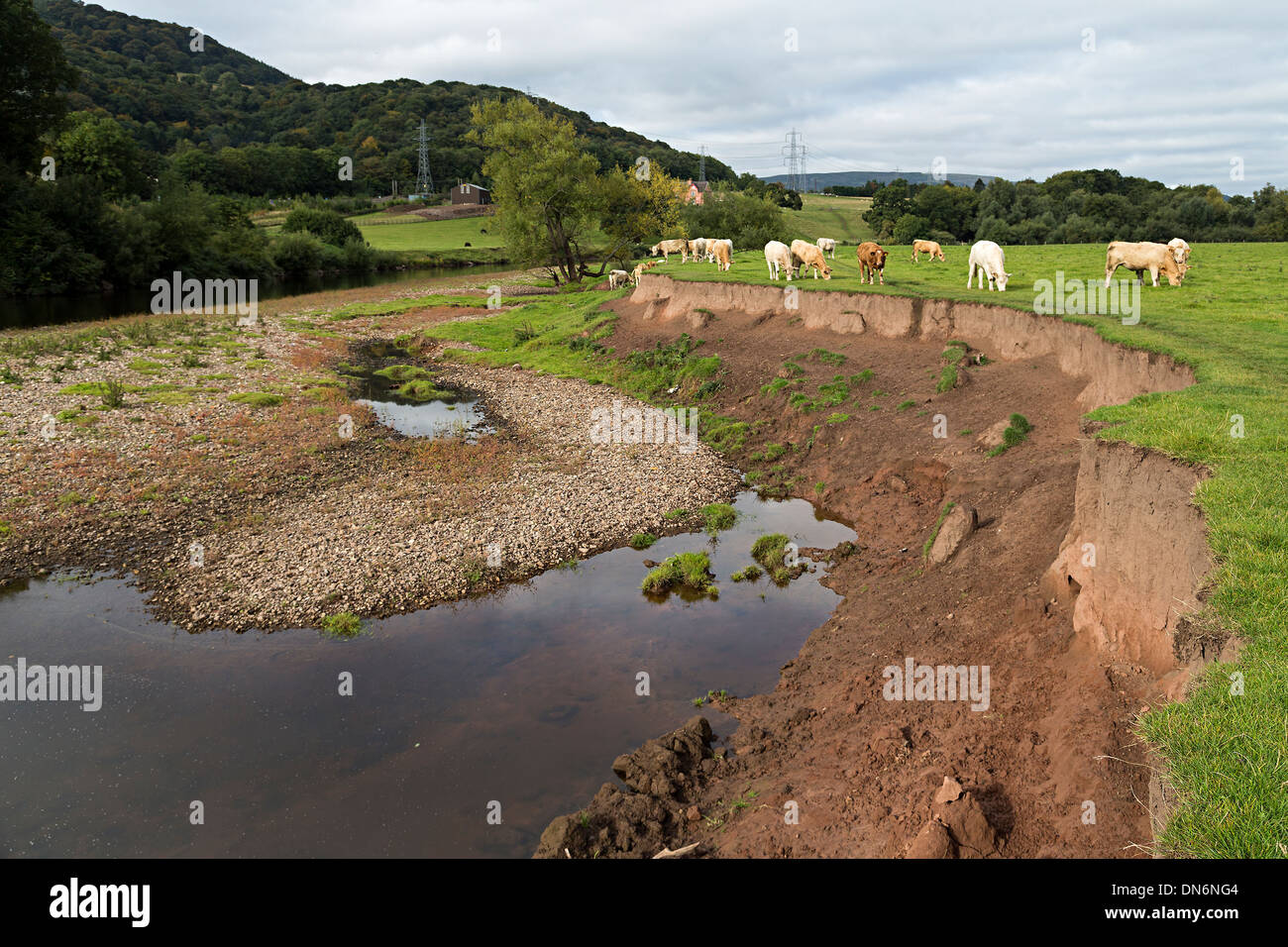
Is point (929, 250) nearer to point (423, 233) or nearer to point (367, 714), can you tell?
point (367, 714)

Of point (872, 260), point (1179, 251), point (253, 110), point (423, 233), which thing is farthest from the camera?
point (253, 110)

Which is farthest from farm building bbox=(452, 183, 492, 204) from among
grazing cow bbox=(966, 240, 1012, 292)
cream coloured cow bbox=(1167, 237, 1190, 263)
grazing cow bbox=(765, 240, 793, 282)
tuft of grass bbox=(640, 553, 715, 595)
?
tuft of grass bbox=(640, 553, 715, 595)

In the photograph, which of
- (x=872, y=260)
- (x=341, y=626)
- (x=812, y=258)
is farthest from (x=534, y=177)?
(x=341, y=626)

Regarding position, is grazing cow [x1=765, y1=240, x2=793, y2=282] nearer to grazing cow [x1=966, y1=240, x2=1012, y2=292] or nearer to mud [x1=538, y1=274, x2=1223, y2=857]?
grazing cow [x1=966, y1=240, x2=1012, y2=292]

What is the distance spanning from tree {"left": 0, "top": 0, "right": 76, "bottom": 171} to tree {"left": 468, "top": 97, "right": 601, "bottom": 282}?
103 feet

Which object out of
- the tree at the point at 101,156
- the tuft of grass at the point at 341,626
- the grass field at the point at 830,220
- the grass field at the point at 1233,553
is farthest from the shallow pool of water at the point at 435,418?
the tree at the point at 101,156

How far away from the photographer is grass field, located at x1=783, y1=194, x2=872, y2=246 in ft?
266

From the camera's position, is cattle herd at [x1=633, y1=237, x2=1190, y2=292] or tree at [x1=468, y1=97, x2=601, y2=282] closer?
cattle herd at [x1=633, y1=237, x2=1190, y2=292]

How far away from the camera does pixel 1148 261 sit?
2330cm

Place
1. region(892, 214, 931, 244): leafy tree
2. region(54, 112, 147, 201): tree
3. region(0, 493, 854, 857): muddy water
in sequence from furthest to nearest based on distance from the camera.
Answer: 1. region(54, 112, 147, 201): tree
2. region(892, 214, 931, 244): leafy tree
3. region(0, 493, 854, 857): muddy water

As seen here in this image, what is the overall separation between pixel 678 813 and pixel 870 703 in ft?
9.95

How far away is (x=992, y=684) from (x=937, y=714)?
30.5 inches
